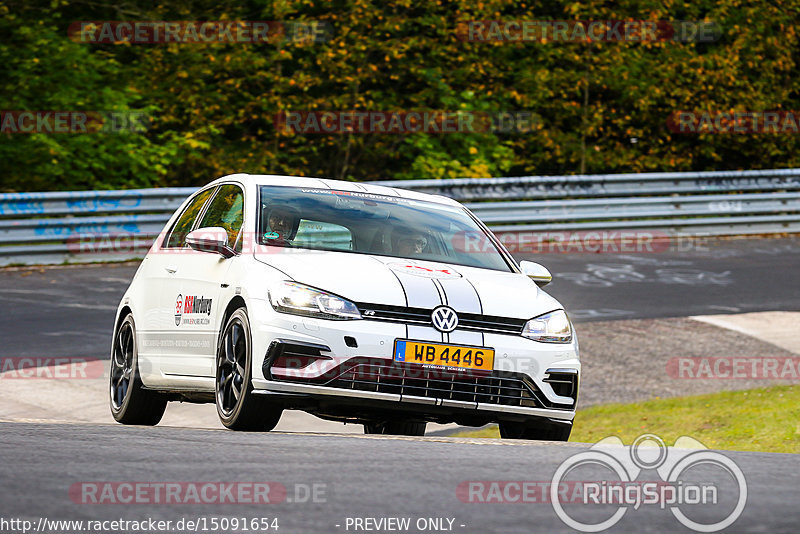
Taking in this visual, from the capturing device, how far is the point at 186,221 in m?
8.99

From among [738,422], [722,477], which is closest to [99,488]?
[722,477]

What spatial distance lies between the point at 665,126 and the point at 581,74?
2298mm

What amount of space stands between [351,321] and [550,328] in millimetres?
1194

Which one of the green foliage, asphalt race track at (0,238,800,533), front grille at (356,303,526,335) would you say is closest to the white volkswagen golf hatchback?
front grille at (356,303,526,335)

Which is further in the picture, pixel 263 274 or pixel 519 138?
pixel 519 138

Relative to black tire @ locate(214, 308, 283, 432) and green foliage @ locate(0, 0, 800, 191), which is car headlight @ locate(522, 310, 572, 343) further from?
green foliage @ locate(0, 0, 800, 191)

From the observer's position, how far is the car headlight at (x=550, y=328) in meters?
7.25

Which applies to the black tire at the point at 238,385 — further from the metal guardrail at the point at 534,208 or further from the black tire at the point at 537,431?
the metal guardrail at the point at 534,208

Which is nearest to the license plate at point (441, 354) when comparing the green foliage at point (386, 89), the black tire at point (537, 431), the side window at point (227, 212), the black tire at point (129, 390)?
the black tire at point (537, 431)

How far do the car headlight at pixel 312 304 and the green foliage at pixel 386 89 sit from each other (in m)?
13.3

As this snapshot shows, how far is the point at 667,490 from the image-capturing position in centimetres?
489

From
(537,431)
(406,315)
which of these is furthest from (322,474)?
(537,431)

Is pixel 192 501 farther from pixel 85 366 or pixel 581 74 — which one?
pixel 581 74

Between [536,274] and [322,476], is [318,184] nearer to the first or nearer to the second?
[536,274]
